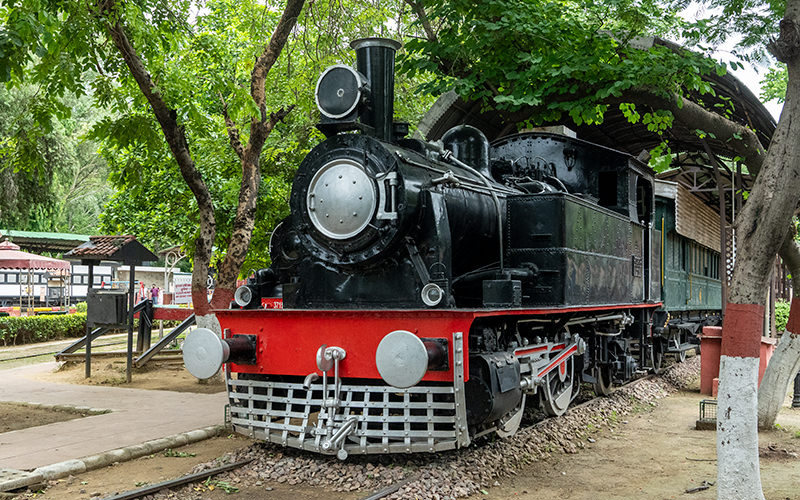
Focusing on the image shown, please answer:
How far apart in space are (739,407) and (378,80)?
3.80 meters

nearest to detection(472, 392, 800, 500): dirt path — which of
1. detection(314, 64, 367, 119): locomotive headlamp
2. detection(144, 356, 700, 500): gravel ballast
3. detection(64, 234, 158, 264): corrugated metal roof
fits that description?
detection(144, 356, 700, 500): gravel ballast

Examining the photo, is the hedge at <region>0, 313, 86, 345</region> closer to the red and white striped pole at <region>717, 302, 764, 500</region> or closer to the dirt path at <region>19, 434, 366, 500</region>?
the dirt path at <region>19, 434, 366, 500</region>

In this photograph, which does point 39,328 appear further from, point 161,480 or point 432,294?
point 432,294

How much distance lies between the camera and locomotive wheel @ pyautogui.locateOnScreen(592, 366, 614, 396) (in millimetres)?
8656

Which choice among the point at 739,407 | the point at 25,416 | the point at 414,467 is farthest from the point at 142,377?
the point at 739,407

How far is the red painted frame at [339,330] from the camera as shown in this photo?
4941 mm

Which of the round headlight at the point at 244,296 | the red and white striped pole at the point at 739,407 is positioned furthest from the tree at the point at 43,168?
the red and white striped pole at the point at 739,407

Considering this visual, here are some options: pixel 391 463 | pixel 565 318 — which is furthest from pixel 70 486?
pixel 565 318

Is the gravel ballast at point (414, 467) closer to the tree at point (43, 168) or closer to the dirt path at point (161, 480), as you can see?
the dirt path at point (161, 480)

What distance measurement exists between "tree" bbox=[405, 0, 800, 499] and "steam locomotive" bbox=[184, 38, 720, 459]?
4.26ft

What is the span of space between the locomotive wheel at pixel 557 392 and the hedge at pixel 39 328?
14.8 meters

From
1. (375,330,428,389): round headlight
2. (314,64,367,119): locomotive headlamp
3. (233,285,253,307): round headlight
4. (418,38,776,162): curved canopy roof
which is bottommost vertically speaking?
(375,330,428,389): round headlight

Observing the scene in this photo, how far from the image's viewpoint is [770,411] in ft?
24.1

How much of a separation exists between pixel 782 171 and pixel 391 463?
3.62 m
